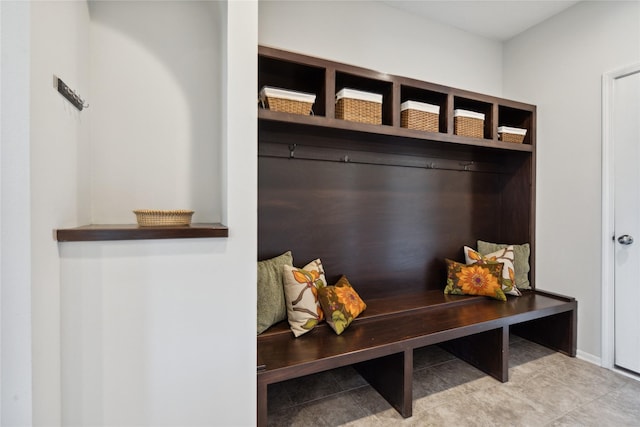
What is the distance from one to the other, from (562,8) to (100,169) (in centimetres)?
347

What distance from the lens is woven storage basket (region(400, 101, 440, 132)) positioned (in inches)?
83.7

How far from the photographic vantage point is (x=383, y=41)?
2439mm

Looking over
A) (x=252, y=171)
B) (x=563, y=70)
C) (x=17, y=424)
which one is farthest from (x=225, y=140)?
(x=563, y=70)

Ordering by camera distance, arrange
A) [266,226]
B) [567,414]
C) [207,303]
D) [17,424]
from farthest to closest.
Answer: [266,226]
[567,414]
[207,303]
[17,424]

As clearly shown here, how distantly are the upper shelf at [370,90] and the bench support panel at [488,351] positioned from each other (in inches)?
55.0

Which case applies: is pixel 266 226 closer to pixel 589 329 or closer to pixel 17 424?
pixel 17 424

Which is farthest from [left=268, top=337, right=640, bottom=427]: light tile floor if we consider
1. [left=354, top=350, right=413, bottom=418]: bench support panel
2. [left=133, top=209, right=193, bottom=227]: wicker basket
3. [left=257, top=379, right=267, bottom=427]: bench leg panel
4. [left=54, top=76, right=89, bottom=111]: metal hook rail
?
[left=54, top=76, right=89, bottom=111]: metal hook rail

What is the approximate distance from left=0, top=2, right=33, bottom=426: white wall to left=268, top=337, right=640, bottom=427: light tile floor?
1.17 m

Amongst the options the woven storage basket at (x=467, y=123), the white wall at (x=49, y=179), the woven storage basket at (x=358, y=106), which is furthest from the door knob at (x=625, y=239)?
the white wall at (x=49, y=179)

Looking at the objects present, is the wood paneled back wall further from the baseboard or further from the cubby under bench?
the baseboard

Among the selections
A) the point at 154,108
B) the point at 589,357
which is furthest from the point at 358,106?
the point at 589,357

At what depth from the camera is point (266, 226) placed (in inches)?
81.0

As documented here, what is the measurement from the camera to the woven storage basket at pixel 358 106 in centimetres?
194

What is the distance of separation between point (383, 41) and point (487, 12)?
0.91m
